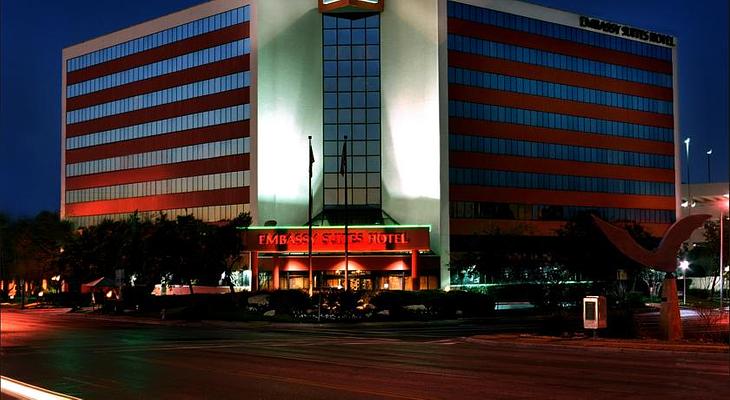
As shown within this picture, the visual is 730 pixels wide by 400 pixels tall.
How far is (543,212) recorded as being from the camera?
89.7 meters

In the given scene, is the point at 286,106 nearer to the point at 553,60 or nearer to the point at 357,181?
the point at 357,181

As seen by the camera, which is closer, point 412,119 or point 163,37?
point 412,119

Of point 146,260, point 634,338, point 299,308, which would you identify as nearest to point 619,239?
point 634,338

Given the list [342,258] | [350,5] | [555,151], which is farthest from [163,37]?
[555,151]

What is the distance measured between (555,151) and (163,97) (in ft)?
138

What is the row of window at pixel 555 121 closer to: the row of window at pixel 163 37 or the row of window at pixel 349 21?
the row of window at pixel 349 21

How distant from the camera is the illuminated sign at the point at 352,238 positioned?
75938mm

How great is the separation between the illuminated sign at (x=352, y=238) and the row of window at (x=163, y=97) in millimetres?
16376

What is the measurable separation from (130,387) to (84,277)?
6264cm

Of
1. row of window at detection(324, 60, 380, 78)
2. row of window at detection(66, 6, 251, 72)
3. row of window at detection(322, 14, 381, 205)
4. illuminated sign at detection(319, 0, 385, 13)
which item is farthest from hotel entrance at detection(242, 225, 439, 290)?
row of window at detection(66, 6, 251, 72)

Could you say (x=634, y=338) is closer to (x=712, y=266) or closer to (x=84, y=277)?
(x=84, y=277)

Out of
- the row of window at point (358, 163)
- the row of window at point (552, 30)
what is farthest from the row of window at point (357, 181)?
the row of window at point (552, 30)

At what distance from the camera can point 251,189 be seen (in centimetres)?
8269

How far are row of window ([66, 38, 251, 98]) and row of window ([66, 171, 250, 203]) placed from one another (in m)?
11.6
